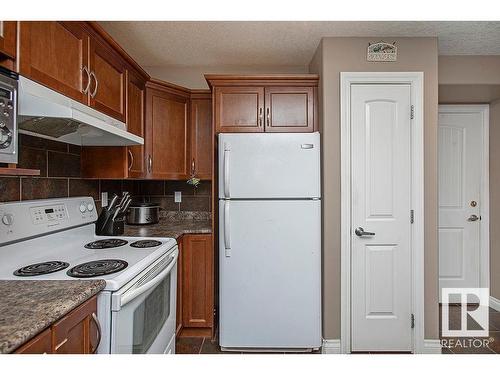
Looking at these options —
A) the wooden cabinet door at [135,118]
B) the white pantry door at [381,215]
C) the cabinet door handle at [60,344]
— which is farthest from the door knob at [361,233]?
the cabinet door handle at [60,344]

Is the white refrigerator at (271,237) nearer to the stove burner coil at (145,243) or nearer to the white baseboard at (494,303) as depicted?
the stove burner coil at (145,243)

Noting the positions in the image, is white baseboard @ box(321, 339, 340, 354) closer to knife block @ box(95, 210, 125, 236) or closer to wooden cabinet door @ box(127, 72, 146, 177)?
knife block @ box(95, 210, 125, 236)

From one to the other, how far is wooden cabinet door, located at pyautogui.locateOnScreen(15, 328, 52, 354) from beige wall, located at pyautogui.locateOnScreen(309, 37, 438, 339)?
1749 millimetres

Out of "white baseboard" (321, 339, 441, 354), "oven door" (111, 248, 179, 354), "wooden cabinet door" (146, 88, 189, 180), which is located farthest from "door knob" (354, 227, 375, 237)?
"wooden cabinet door" (146, 88, 189, 180)

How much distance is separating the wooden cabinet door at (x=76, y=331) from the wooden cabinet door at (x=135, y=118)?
4.27ft

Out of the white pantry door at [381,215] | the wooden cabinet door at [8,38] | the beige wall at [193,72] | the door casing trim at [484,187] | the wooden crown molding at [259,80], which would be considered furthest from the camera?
the door casing trim at [484,187]

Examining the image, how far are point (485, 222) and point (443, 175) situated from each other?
25.8 inches

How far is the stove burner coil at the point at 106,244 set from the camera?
173 cm

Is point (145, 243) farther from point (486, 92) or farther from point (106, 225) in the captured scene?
point (486, 92)

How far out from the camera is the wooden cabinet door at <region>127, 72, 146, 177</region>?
217 cm

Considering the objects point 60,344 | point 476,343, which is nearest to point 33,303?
point 60,344

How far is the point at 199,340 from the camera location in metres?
2.31
